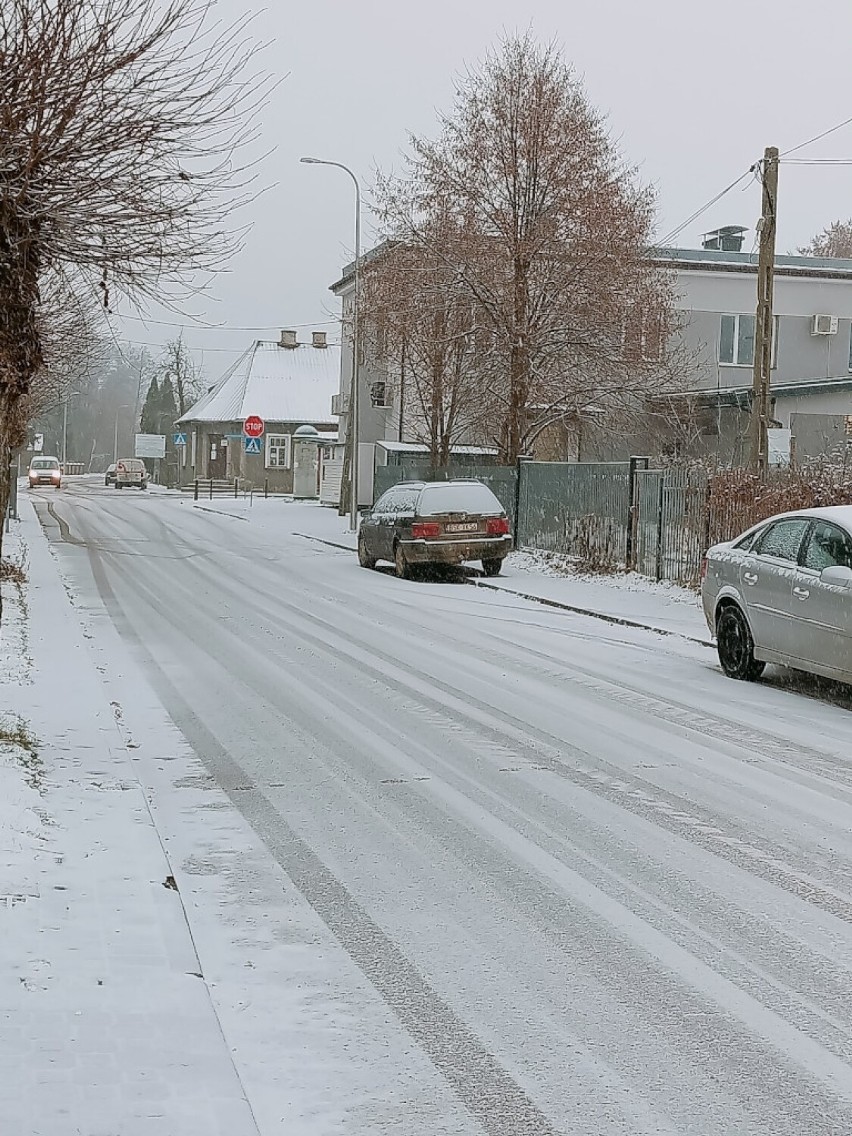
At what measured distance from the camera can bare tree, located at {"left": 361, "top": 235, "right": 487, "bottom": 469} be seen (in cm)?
3056

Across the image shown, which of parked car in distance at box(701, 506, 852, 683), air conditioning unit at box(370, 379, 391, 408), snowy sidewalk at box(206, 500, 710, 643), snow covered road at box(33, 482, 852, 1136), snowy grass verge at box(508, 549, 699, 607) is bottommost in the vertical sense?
snow covered road at box(33, 482, 852, 1136)

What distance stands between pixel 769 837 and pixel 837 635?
459 centimetres

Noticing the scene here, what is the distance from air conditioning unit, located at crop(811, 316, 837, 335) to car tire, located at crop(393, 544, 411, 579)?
26883mm

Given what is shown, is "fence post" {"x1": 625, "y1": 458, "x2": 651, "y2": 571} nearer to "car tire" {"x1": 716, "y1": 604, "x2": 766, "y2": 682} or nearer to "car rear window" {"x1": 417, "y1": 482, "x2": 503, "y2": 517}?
"car rear window" {"x1": 417, "y1": 482, "x2": 503, "y2": 517}

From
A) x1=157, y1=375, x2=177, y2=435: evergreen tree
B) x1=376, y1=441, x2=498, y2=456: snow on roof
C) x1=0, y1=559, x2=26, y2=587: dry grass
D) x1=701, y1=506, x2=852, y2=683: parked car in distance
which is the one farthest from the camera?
x1=157, y1=375, x2=177, y2=435: evergreen tree

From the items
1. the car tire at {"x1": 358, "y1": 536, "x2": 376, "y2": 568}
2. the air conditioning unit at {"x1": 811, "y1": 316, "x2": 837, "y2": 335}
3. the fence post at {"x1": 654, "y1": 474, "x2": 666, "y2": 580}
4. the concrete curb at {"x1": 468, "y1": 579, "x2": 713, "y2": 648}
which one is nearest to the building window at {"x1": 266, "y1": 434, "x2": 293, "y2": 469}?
the air conditioning unit at {"x1": 811, "y1": 316, "x2": 837, "y2": 335}

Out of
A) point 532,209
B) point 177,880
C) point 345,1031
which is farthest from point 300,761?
point 532,209

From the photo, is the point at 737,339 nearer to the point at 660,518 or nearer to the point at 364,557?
the point at 364,557

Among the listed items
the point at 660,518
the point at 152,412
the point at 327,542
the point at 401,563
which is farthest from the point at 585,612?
the point at 152,412

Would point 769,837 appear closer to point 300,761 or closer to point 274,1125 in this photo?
point 300,761

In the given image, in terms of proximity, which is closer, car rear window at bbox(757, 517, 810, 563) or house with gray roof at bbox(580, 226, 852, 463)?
car rear window at bbox(757, 517, 810, 563)

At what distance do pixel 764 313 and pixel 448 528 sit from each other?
6.33 meters

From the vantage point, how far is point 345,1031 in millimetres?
4617

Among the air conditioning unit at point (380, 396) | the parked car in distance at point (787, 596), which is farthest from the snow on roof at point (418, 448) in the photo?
the parked car in distance at point (787, 596)
